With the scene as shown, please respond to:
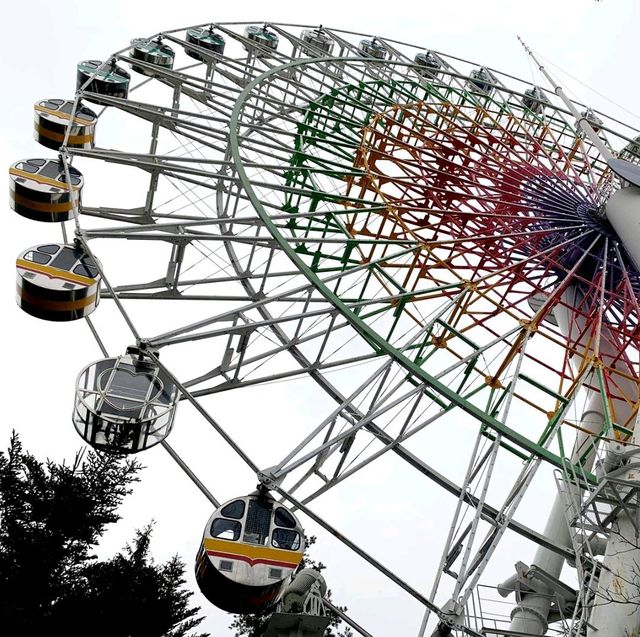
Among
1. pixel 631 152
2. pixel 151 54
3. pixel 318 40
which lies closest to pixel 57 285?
pixel 151 54

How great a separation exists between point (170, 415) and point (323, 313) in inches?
130

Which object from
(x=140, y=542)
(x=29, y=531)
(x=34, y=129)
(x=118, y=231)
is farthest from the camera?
(x=34, y=129)

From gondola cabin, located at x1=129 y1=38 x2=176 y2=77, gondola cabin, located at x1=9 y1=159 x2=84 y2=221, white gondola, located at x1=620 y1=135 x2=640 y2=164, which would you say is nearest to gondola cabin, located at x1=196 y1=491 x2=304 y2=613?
gondola cabin, located at x1=9 y1=159 x2=84 y2=221

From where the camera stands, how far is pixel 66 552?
1447 cm

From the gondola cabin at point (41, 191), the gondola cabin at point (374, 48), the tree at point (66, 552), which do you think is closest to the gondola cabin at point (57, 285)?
the gondola cabin at point (41, 191)

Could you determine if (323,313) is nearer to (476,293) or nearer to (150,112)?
(476,293)

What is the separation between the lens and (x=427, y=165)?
75.9 feet

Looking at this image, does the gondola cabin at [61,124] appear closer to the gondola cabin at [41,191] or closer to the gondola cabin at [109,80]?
the gondola cabin at [109,80]

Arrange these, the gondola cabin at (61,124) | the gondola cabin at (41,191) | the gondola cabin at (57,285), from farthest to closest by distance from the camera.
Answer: the gondola cabin at (61,124)
the gondola cabin at (41,191)
the gondola cabin at (57,285)

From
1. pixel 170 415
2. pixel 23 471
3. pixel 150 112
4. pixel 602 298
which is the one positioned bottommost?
pixel 23 471

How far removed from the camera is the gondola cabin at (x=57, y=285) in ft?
59.5

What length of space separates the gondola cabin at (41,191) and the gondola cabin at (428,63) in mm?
12415

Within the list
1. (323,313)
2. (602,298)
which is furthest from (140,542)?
(602,298)

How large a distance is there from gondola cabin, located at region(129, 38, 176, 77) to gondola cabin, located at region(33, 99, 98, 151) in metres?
2.44
